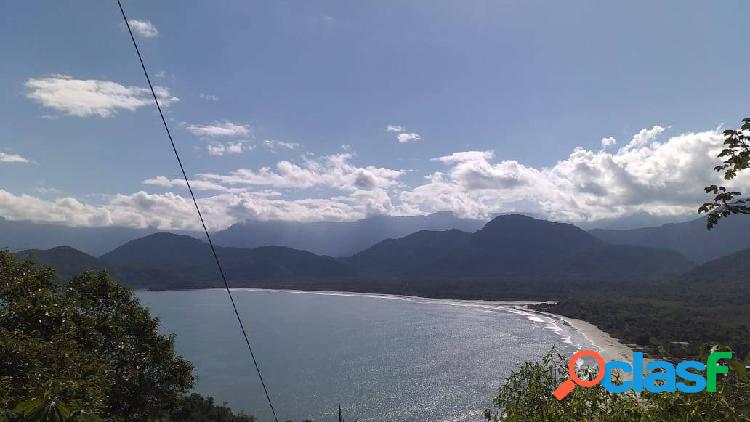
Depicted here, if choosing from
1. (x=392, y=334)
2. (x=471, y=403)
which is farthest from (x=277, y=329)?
(x=471, y=403)

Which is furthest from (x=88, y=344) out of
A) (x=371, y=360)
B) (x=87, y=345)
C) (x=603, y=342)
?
(x=603, y=342)

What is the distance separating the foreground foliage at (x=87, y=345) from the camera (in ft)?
77.7

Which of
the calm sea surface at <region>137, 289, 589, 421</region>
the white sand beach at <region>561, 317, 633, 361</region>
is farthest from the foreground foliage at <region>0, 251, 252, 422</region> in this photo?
the white sand beach at <region>561, 317, 633, 361</region>

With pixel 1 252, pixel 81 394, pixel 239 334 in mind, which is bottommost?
pixel 239 334

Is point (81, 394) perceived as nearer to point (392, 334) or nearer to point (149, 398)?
point (149, 398)

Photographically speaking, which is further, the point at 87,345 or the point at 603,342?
the point at 603,342

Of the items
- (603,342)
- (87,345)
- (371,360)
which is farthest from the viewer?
(603,342)

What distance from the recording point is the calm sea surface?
82.9 m

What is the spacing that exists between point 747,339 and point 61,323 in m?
139

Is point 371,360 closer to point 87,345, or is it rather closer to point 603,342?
point 603,342

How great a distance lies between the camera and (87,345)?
106 ft

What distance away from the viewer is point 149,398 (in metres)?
33.8

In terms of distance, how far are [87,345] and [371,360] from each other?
9037 centimetres

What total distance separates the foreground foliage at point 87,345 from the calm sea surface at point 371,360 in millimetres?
48569
